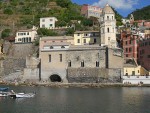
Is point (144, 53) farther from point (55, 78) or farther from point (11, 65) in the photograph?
point (11, 65)

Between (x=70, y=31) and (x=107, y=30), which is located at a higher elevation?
(x=70, y=31)

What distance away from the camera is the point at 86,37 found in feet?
252

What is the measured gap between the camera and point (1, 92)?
49094 mm

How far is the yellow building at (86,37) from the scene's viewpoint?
249 ft

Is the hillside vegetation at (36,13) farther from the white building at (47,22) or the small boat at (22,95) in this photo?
the small boat at (22,95)

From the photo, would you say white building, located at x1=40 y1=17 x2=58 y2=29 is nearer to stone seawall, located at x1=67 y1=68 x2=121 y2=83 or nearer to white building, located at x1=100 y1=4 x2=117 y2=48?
white building, located at x1=100 y1=4 x2=117 y2=48

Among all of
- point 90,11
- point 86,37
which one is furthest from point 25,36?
point 90,11

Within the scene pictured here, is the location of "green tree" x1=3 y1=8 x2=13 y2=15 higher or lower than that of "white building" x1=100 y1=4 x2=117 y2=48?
higher

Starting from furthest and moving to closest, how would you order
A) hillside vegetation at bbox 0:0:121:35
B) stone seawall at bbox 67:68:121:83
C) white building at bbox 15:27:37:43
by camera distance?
hillside vegetation at bbox 0:0:121:35, white building at bbox 15:27:37:43, stone seawall at bbox 67:68:121:83

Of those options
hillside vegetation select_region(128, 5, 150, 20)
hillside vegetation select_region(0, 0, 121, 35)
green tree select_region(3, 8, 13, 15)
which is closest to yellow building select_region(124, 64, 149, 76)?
hillside vegetation select_region(0, 0, 121, 35)

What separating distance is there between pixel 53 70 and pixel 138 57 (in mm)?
15854

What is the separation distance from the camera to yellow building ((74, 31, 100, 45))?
75938 mm

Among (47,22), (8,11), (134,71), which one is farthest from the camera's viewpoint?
(8,11)

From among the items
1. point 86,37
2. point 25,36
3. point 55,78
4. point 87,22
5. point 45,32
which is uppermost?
point 87,22
